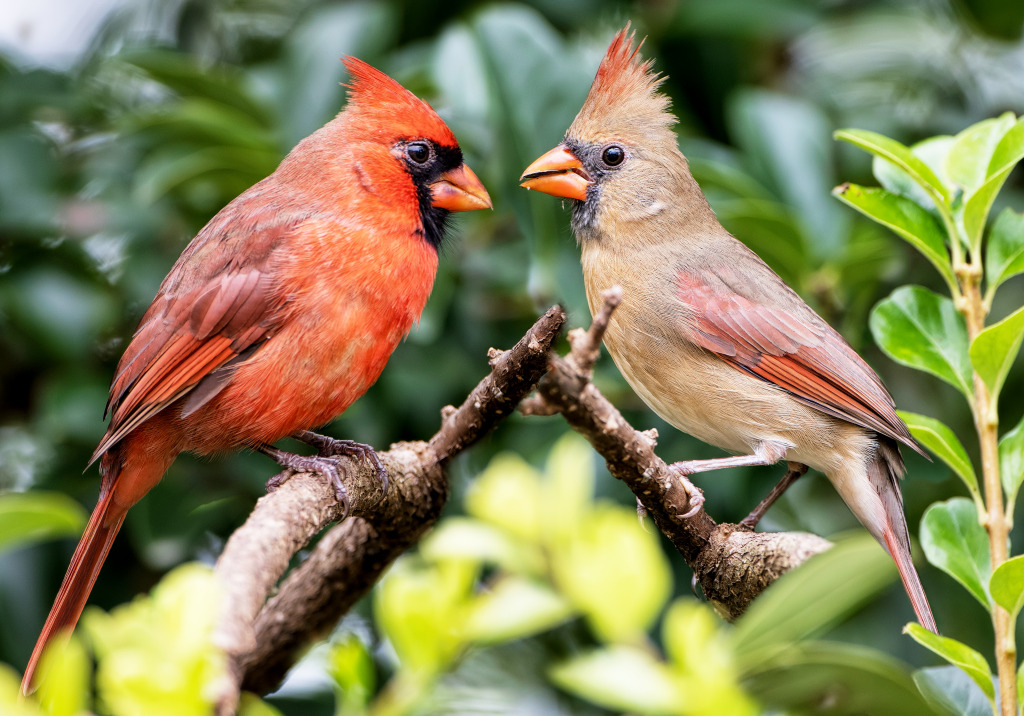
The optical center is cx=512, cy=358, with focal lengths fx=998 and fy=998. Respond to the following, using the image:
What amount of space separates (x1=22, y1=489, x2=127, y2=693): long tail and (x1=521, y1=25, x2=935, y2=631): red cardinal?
1235 millimetres

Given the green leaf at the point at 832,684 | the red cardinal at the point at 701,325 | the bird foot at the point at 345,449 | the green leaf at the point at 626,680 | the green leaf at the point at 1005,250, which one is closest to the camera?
the green leaf at the point at 626,680

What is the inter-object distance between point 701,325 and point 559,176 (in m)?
0.54

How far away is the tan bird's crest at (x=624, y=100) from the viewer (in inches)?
98.9

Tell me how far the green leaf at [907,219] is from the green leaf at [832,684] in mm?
1002

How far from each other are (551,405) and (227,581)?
410 millimetres

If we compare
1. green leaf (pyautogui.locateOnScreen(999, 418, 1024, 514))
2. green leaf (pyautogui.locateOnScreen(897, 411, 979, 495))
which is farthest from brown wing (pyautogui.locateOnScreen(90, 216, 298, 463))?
green leaf (pyautogui.locateOnScreen(999, 418, 1024, 514))

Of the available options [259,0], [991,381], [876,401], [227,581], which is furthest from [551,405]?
[259,0]

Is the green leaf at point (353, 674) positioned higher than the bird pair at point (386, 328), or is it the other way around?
the green leaf at point (353, 674)

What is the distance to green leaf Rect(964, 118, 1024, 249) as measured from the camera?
153cm

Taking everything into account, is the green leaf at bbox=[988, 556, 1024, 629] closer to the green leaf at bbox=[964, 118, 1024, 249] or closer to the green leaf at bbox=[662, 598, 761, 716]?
the green leaf at bbox=[964, 118, 1024, 249]

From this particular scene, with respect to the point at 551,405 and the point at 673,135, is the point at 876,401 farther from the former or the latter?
the point at 551,405

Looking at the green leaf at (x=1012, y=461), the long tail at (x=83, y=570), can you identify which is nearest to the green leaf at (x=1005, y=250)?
the green leaf at (x=1012, y=461)

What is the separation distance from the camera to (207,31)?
3582mm

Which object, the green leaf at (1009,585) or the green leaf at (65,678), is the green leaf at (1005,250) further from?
the green leaf at (65,678)
